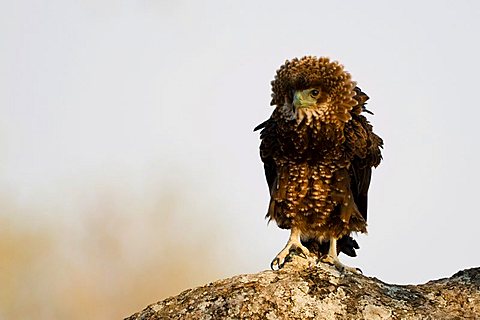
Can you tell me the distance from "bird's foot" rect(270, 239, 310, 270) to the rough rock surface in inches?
58.6

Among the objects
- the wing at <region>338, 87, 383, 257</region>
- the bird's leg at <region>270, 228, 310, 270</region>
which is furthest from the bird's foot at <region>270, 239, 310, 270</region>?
the wing at <region>338, 87, 383, 257</region>

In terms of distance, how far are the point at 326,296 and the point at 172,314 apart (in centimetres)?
100

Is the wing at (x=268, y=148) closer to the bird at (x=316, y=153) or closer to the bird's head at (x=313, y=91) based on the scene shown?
the bird at (x=316, y=153)

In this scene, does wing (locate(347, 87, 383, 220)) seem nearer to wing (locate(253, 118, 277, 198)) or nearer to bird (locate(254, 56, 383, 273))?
bird (locate(254, 56, 383, 273))

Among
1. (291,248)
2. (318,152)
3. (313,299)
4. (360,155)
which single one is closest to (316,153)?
(318,152)

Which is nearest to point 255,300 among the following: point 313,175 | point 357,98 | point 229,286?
point 229,286

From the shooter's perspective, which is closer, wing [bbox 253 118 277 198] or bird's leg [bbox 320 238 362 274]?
bird's leg [bbox 320 238 362 274]

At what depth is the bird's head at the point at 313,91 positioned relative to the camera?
279 inches

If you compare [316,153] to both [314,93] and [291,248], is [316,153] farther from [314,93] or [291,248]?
[291,248]

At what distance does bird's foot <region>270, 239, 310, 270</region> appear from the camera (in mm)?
6603

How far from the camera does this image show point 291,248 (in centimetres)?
693

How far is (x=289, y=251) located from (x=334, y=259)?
1.87ft

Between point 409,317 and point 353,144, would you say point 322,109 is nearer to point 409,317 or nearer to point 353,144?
point 353,144

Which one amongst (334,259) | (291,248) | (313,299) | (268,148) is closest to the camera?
(313,299)
